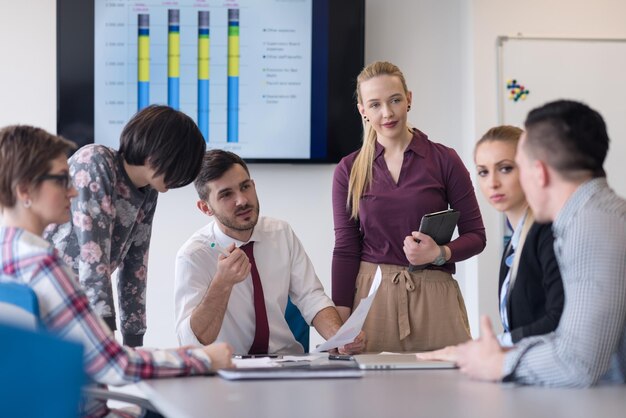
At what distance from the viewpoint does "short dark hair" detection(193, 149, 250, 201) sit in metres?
2.72

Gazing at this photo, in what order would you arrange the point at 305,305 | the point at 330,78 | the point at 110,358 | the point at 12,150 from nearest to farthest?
the point at 110,358, the point at 12,150, the point at 305,305, the point at 330,78

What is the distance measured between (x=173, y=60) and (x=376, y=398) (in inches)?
114

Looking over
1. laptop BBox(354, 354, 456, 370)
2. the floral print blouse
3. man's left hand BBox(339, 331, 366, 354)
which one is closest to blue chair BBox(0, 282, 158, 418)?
laptop BBox(354, 354, 456, 370)

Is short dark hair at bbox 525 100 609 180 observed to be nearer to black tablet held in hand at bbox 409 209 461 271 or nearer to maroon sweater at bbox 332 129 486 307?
black tablet held in hand at bbox 409 209 461 271

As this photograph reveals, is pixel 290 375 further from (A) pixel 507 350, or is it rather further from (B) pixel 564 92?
(B) pixel 564 92

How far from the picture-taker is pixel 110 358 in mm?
1666

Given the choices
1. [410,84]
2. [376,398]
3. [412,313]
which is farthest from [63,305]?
[410,84]

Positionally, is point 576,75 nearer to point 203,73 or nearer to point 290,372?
point 203,73

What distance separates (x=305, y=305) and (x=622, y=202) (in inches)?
51.7

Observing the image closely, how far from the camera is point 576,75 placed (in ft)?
14.2

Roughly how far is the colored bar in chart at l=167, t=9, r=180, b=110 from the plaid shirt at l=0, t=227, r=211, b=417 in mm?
2485

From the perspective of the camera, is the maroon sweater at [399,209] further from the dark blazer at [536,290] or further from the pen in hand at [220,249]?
the dark blazer at [536,290]


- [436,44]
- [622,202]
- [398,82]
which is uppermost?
[436,44]

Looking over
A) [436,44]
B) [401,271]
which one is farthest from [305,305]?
[436,44]
